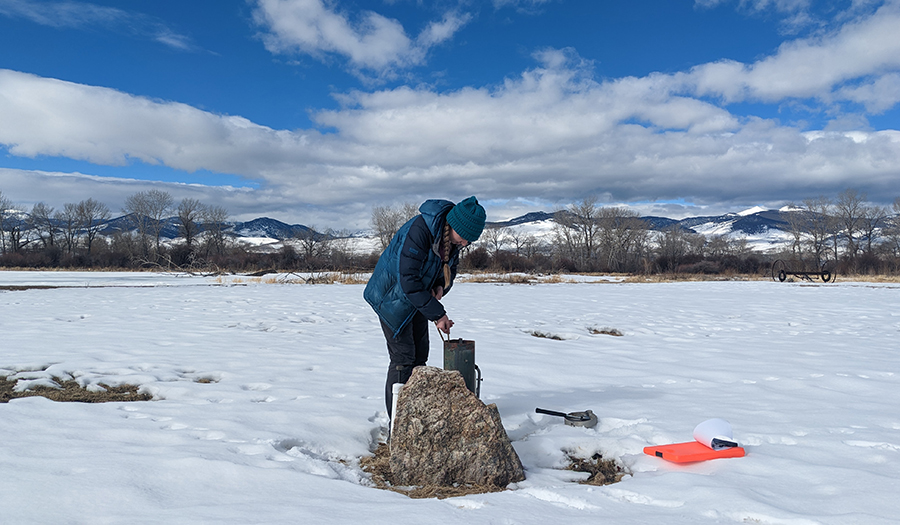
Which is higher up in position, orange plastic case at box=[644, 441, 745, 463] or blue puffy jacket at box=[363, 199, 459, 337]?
Result: blue puffy jacket at box=[363, 199, 459, 337]

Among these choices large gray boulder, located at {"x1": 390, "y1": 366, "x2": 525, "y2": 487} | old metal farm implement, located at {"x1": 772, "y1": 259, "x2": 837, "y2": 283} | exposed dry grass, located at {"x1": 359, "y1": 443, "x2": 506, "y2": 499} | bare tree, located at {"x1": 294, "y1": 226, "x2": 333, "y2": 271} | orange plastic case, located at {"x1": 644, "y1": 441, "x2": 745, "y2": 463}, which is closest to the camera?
exposed dry grass, located at {"x1": 359, "y1": 443, "x2": 506, "y2": 499}

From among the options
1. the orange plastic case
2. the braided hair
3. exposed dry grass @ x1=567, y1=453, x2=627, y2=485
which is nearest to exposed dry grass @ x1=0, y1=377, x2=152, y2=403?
the braided hair

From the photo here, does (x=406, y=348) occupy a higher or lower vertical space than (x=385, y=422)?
higher

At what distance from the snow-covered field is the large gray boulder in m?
0.19

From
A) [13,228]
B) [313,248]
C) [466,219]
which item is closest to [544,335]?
[466,219]

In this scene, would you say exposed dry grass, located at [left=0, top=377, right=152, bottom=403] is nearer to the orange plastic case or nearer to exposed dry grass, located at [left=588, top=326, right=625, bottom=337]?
the orange plastic case

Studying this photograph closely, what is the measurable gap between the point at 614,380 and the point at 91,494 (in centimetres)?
442

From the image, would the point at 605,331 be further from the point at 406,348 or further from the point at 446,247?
the point at 446,247

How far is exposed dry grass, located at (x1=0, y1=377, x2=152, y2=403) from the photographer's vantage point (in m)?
4.15

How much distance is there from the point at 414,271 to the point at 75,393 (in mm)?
3340

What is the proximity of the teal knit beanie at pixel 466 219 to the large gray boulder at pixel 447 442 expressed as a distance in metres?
0.95

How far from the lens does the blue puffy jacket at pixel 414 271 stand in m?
3.18

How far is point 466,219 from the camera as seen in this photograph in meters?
3.18

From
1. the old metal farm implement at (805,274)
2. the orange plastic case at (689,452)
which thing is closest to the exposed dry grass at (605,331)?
the orange plastic case at (689,452)
